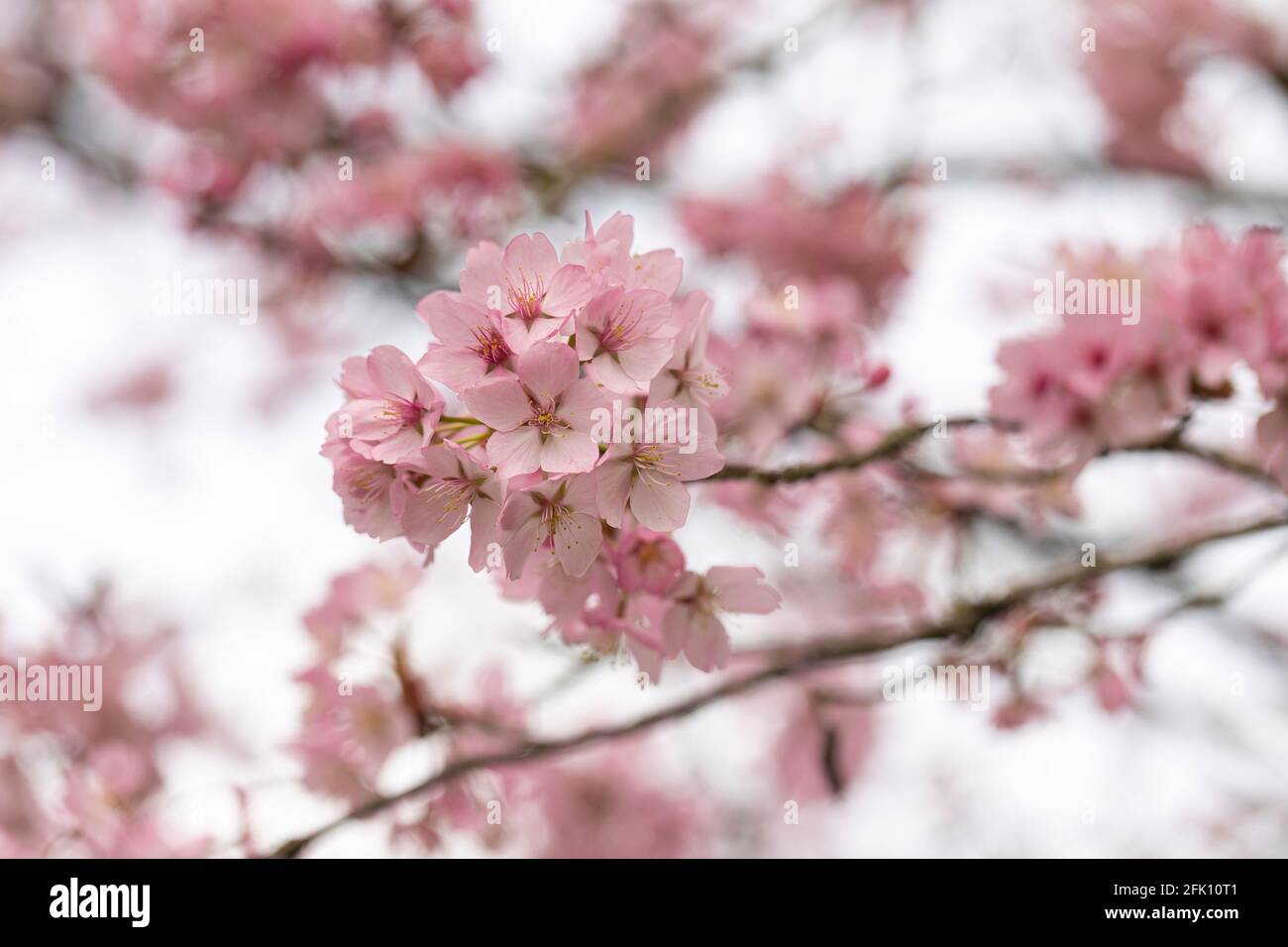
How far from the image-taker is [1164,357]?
1194mm

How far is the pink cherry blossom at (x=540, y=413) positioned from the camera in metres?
0.79

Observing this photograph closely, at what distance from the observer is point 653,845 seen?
3.00 meters

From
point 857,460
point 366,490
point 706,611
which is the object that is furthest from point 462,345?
point 857,460

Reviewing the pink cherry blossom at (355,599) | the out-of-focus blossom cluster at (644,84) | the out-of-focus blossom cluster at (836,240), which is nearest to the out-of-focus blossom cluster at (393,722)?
the pink cherry blossom at (355,599)

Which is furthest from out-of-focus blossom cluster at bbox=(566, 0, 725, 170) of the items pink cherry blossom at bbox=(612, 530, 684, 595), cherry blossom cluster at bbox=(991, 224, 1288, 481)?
pink cherry blossom at bbox=(612, 530, 684, 595)

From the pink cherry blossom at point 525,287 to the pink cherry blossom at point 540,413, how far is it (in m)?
0.03

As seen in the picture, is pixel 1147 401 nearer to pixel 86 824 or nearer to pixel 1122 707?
pixel 1122 707

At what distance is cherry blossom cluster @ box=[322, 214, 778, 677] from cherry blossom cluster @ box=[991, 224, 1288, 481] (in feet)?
1.96

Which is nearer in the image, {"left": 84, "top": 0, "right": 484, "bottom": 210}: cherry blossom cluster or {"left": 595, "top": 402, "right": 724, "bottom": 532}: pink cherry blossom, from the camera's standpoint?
{"left": 595, "top": 402, "right": 724, "bottom": 532}: pink cherry blossom

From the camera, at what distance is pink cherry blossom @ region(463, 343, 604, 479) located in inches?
31.1

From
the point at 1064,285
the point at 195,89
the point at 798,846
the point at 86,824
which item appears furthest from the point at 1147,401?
the point at 798,846

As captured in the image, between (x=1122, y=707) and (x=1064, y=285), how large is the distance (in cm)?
71

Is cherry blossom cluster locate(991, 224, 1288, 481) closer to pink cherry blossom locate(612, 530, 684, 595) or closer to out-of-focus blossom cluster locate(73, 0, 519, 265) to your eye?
pink cherry blossom locate(612, 530, 684, 595)
